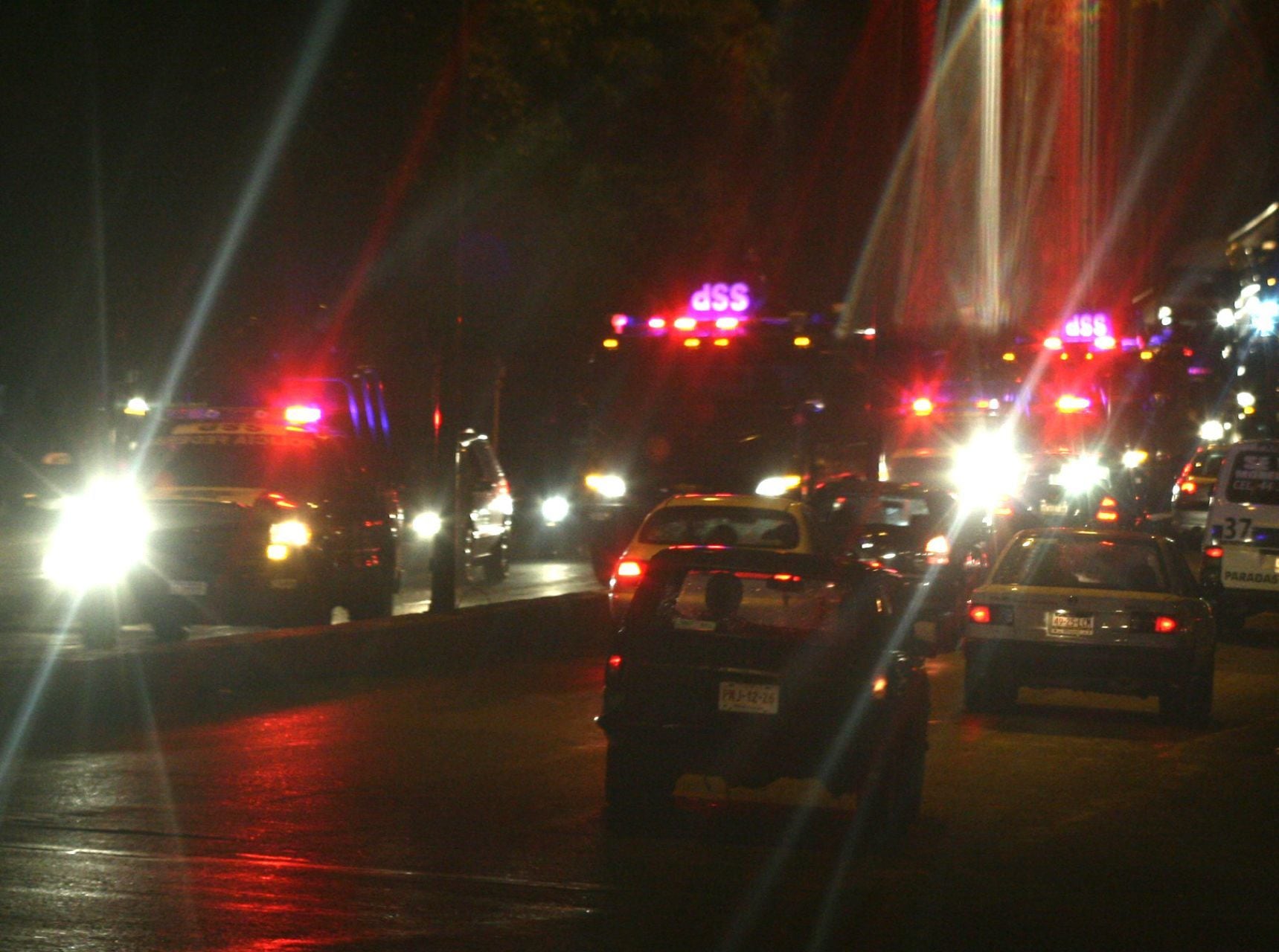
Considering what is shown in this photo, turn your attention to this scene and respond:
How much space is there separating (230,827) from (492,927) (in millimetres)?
2383

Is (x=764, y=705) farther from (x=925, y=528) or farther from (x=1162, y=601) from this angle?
(x=925, y=528)

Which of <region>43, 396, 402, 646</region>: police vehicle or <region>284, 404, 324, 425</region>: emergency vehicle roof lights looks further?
<region>284, 404, 324, 425</region>: emergency vehicle roof lights

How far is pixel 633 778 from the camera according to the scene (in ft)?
31.1

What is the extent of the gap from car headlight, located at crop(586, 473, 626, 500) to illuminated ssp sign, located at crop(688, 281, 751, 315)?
246cm

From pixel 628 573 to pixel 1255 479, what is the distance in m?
7.80

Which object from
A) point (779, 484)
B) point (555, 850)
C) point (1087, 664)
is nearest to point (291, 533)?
point (1087, 664)

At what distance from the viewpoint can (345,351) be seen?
2577cm

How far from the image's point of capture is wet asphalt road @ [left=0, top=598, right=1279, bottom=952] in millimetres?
7379

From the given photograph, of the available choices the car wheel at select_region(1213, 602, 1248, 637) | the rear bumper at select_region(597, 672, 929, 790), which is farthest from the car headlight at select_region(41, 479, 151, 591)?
the car wheel at select_region(1213, 602, 1248, 637)

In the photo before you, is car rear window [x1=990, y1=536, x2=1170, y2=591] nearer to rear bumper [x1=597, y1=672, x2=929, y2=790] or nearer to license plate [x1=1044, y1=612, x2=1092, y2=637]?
license plate [x1=1044, y1=612, x2=1092, y2=637]

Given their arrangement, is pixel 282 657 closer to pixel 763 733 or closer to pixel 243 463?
pixel 243 463

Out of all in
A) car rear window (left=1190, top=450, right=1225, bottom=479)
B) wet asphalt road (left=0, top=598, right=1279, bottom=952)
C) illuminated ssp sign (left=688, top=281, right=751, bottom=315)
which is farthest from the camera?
car rear window (left=1190, top=450, right=1225, bottom=479)

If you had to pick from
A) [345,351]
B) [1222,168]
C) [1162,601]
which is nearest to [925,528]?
[1162,601]

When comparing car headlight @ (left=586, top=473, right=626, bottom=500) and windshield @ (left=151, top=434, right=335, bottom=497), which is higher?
car headlight @ (left=586, top=473, right=626, bottom=500)
